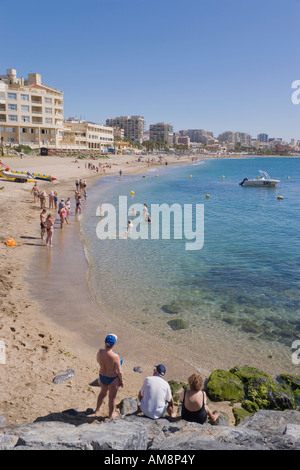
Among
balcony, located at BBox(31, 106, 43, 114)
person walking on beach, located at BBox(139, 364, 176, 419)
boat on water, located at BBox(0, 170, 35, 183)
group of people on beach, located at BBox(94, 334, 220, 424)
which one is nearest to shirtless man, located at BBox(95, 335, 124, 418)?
group of people on beach, located at BBox(94, 334, 220, 424)

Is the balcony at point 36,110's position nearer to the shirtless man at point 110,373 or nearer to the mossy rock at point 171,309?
the mossy rock at point 171,309

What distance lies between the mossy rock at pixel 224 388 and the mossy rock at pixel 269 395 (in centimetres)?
23

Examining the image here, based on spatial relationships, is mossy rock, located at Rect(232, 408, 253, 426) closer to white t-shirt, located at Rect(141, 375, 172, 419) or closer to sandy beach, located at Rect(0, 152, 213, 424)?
white t-shirt, located at Rect(141, 375, 172, 419)

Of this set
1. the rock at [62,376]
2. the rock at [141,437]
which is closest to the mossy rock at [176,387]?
the rock at [141,437]

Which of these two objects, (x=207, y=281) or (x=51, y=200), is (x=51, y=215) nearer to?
(x=51, y=200)

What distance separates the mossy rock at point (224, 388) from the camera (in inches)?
291

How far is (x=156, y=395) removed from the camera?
5.95 metres

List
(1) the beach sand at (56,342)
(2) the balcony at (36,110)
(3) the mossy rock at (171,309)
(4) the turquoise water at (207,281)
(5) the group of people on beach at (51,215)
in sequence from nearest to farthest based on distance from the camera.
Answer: (1) the beach sand at (56,342)
(4) the turquoise water at (207,281)
(3) the mossy rock at (171,309)
(5) the group of people on beach at (51,215)
(2) the balcony at (36,110)

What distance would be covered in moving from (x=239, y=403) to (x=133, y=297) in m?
5.86

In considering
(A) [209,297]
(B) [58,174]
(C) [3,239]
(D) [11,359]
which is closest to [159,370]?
(D) [11,359]

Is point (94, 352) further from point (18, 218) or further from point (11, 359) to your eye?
point (18, 218)

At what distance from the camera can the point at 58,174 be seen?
4947 cm

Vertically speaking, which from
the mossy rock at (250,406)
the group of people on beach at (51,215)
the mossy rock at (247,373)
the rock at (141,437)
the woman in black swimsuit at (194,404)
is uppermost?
the group of people on beach at (51,215)

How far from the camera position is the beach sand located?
6.78m
